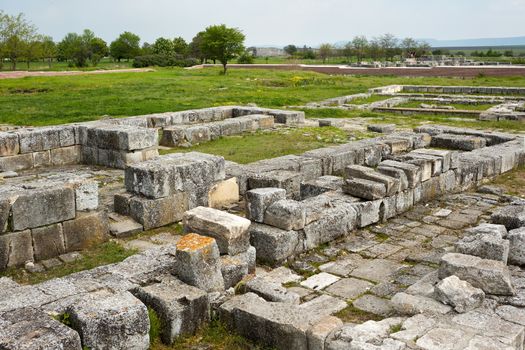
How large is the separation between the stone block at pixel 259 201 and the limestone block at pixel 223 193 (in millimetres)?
1781

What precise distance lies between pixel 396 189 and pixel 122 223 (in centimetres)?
498

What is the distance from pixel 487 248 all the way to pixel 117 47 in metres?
91.2

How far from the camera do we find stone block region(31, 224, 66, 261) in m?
7.73

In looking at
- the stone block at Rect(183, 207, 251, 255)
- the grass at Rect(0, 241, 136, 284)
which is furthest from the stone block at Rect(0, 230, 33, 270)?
the stone block at Rect(183, 207, 251, 255)

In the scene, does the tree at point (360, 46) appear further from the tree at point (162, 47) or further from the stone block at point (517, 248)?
the stone block at point (517, 248)

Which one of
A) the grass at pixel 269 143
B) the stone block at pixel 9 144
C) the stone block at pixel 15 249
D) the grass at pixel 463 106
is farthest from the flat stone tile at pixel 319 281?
the grass at pixel 463 106

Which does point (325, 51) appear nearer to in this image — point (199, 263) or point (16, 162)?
point (16, 162)

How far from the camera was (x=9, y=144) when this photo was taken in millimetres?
13164

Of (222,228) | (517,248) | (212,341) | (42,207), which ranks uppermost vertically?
(42,207)

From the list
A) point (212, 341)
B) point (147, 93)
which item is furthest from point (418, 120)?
point (212, 341)

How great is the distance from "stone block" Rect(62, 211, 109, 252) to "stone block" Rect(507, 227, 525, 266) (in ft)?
19.5

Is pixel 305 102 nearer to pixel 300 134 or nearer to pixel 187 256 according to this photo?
pixel 300 134

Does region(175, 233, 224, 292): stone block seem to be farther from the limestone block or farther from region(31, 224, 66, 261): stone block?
the limestone block

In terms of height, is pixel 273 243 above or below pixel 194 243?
below
